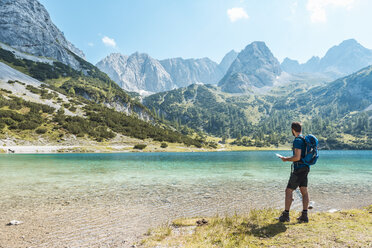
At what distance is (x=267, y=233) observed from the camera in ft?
27.3

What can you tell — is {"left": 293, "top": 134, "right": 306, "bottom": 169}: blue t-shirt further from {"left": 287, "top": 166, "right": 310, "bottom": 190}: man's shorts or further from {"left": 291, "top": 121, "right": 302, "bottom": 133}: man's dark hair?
{"left": 291, "top": 121, "right": 302, "bottom": 133}: man's dark hair

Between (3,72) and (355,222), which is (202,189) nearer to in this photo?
(355,222)

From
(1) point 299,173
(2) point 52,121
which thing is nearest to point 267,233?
(1) point 299,173

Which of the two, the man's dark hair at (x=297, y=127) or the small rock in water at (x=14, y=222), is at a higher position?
the man's dark hair at (x=297, y=127)

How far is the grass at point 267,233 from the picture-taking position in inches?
283

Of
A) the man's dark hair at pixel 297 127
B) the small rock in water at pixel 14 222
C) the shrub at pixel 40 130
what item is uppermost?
the shrub at pixel 40 130

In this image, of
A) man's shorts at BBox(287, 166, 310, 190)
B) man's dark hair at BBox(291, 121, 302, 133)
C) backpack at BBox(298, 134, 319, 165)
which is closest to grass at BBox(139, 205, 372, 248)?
man's shorts at BBox(287, 166, 310, 190)

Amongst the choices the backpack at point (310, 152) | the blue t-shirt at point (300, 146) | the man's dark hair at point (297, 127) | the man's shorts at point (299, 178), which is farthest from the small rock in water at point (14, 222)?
the man's dark hair at point (297, 127)

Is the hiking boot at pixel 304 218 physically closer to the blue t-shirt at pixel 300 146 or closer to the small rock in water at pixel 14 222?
the blue t-shirt at pixel 300 146

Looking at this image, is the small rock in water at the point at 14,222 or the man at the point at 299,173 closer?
the man at the point at 299,173

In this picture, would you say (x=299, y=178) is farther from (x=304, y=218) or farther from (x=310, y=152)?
(x=304, y=218)

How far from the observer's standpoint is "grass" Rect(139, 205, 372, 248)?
7.18 metres

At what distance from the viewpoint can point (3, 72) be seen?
153500mm

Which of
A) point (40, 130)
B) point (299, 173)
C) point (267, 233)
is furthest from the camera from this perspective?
point (40, 130)
